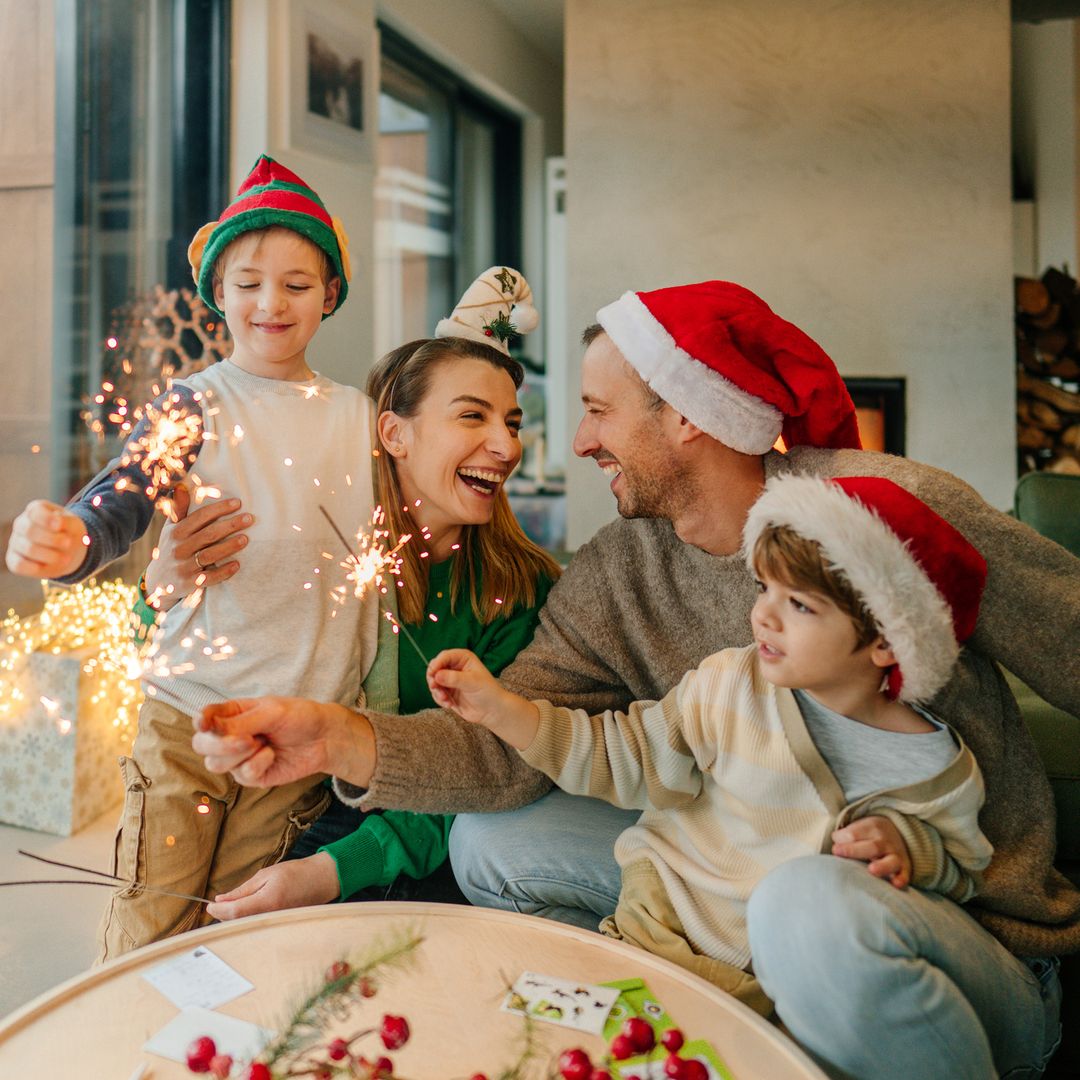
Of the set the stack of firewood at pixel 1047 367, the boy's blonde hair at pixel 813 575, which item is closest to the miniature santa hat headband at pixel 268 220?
the boy's blonde hair at pixel 813 575

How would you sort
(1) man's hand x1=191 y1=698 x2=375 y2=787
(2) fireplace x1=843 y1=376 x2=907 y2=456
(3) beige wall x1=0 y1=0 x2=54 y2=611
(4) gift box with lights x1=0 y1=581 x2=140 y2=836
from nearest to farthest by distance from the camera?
(1) man's hand x1=191 y1=698 x2=375 y2=787 < (4) gift box with lights x1=0 y1=581 x2=140 y2=836 < (3) beige wall x1=0 y1=0 x2=54 y2=611 < (2) fireplace x1=843 y1=376 x2=907 y2=456

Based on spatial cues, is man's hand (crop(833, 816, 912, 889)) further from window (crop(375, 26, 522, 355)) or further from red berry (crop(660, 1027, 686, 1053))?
window (crop(375, 26, 522, 355))

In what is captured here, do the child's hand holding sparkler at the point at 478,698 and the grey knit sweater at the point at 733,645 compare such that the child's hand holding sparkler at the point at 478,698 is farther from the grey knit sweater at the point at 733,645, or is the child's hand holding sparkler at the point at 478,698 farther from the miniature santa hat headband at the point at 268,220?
the miniature santa hat headband at the point at 268,220

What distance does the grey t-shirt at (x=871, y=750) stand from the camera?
123 centimetres

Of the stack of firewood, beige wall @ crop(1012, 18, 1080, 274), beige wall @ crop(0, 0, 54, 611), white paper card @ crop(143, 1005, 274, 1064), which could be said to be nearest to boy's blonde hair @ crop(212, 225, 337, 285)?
white paper card @ crop(143, 1005, 274, 1064)

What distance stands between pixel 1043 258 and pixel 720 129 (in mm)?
1783

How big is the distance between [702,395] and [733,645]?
35 cm

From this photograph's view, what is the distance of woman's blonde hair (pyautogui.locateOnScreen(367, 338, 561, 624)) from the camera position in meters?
1.61

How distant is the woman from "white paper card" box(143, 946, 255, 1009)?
1.14 ft

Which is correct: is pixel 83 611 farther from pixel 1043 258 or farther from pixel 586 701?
pixel 1043 258

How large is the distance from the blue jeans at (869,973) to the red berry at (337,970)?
406 mm

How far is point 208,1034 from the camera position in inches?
39.3

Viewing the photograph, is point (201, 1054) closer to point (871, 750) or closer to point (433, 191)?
point (871, 750)

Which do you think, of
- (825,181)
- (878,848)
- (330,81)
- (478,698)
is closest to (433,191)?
(330,81)
